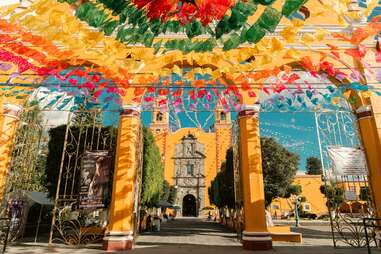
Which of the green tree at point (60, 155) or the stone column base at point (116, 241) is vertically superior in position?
the green tree at point (60, 155)

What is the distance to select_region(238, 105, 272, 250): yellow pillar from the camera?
23.9ft

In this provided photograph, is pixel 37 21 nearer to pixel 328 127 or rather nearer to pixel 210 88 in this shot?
pixel 210 88

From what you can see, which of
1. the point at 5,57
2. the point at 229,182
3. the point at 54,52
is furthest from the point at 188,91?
the point at 229,182

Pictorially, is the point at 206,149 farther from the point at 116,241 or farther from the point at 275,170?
the point at 116,241

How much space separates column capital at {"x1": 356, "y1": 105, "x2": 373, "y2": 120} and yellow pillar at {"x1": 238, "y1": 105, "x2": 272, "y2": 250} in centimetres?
324

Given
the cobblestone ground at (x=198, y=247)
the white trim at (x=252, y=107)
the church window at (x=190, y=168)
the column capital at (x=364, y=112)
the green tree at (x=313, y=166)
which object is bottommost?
the cobblestone ground at (x=198, y=247)

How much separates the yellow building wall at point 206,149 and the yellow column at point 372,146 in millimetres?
27252

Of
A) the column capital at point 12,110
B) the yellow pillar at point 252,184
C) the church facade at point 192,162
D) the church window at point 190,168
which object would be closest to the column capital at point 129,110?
the column capital at point 12,110

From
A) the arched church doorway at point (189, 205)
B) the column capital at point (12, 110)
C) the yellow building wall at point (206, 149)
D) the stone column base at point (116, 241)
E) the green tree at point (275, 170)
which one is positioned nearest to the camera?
the stone column base at point (116, 241)

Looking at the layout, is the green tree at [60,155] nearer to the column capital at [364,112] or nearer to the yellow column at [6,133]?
the yellow column at [6,133]

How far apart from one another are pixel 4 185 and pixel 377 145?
11225 millimetres

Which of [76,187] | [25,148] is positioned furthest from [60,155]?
[25,148]

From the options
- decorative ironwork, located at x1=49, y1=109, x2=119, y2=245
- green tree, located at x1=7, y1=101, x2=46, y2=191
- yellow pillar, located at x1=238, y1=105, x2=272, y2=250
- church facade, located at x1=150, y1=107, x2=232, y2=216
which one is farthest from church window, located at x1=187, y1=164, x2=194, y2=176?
yellow pillar, located at x1=238, y1=105, x2=272, y2=250

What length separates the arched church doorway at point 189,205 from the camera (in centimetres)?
3755
